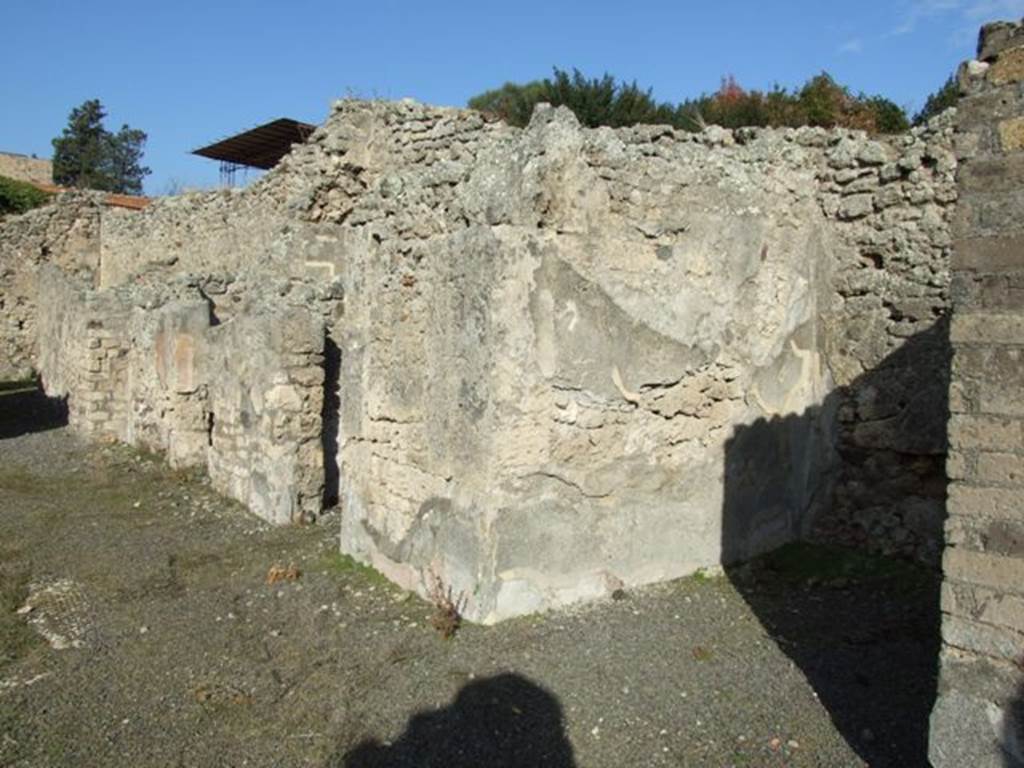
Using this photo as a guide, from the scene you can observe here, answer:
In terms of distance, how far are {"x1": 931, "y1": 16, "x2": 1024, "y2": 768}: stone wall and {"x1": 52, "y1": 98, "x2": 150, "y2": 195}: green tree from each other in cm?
4871

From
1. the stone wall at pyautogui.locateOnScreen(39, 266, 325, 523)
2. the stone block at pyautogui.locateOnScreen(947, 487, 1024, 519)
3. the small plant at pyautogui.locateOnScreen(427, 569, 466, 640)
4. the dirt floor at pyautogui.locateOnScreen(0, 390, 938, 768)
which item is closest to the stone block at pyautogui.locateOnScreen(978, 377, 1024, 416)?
the stone block at pyautogui.locateOnScreen(947, 487, 1024, 519)

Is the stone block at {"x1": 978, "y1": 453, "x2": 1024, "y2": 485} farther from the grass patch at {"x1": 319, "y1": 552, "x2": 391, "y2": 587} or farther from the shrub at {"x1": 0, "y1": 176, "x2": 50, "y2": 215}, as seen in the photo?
the shrub at {"x1": 0, "y1": 176, "x2": 50, "y2": 215}

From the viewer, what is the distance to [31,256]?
19.6 meters

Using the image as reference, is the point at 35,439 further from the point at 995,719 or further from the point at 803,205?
the point at 995,719

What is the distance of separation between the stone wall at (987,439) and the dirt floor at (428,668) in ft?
2.20

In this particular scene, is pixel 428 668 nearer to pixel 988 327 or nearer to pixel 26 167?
pixel 988 327

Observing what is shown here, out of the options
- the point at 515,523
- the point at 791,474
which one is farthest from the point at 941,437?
the point at 515,523

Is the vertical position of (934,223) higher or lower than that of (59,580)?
higher

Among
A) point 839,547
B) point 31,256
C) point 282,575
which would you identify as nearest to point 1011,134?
point 839,547

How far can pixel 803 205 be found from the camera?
5.84m

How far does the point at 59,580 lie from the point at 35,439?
6.36 meters

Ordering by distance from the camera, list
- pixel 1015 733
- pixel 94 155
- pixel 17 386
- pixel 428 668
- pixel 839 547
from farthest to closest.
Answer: pixel 94 155
pixel 17 386
pixel 839 547
pixel 428 668
pixel 1015 733

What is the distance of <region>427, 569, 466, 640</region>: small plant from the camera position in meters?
4.50

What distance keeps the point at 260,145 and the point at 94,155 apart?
31762 mm
